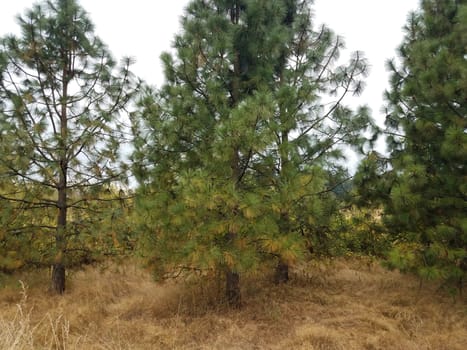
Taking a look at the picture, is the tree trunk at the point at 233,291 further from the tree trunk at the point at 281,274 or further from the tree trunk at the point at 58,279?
the tree trunk at the point at 58,279

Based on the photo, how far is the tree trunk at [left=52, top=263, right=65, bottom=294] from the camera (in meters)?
7.57

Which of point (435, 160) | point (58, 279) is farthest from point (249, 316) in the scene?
point (58, 279)

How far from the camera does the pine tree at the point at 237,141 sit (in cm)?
492

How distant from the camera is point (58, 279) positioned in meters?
7.62

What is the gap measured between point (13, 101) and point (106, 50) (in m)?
2.17

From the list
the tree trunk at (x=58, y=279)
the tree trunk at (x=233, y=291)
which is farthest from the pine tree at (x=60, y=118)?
the tree trunk at (x=233, y=291)

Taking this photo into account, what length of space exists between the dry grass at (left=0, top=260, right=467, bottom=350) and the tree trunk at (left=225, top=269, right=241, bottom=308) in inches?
7.5

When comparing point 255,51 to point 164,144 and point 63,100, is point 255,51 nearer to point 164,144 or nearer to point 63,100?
point 164,144

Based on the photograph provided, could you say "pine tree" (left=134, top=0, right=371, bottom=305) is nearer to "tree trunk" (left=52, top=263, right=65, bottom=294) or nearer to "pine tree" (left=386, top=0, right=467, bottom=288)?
"pine tree" (left=386, top=0, right=467, bottom=288)

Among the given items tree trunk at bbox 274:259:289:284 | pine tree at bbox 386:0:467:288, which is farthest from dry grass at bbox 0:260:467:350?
pine tree at bbox 386:0:467:288

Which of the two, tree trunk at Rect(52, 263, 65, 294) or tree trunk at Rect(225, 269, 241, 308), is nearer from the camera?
tree trunk at Rect(225, 269, 241, 308)

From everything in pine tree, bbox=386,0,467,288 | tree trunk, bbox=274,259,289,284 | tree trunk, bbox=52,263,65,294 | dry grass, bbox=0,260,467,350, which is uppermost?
pine tree, bbox=386,0,467,288

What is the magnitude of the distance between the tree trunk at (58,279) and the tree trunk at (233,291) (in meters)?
3.79

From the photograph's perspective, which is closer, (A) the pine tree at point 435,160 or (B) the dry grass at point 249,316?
(B) the dry grass at point 249,316
